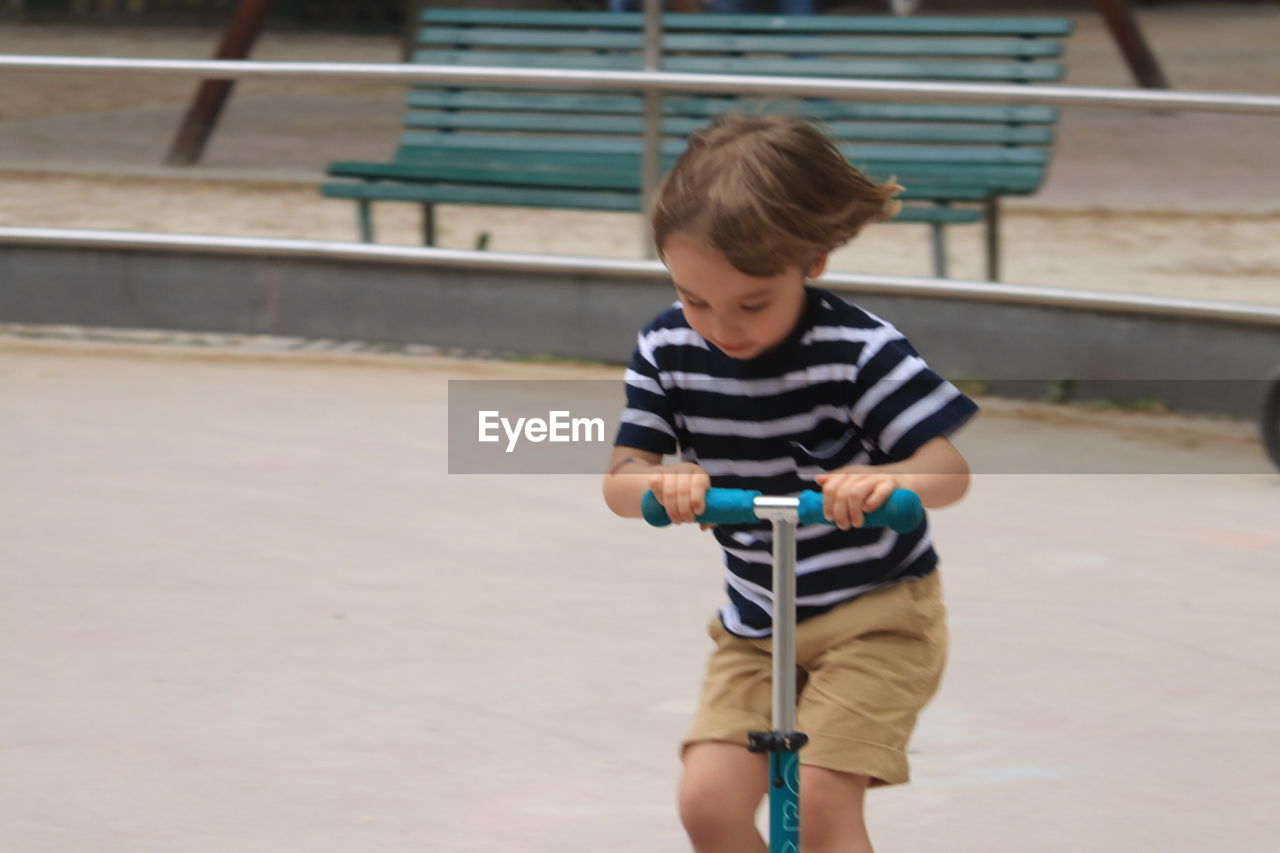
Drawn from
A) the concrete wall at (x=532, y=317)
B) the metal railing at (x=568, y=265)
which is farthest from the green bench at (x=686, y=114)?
the concrete wall at (x=532, y=317)

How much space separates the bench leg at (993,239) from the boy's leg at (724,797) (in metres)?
4.41

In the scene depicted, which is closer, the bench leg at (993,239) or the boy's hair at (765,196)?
the boy's hair at (765,196)

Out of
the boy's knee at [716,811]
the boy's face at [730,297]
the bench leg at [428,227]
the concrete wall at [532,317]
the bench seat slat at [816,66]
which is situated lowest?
the concrete wall at [532,317]

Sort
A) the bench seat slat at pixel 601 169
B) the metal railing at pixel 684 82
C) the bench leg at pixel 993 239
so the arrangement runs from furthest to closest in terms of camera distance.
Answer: the bench seat slat at pixel 601 169 < the bench leg at pixel 993 239 < the metal railing at pixel 684 82

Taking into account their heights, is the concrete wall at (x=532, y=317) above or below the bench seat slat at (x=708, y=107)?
below

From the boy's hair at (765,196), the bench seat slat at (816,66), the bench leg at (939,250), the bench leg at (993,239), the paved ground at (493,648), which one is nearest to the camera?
the boy's hair at (765,196)

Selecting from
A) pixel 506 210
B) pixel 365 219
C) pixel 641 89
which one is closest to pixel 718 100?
pixel 641 89

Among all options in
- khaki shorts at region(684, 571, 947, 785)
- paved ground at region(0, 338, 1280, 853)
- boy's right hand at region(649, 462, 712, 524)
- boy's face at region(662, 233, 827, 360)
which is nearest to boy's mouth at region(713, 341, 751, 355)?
boy's face at region(662, 233, 827, 360)

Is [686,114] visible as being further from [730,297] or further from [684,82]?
[730,297]

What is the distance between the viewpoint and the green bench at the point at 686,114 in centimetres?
680

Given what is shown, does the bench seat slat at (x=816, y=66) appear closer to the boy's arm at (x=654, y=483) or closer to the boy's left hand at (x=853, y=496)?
the boy's arm at (x=654, y=483)

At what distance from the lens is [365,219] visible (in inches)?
294

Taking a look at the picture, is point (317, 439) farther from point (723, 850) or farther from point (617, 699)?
point (723, 850)

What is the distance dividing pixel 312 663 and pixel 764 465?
1.89 m
